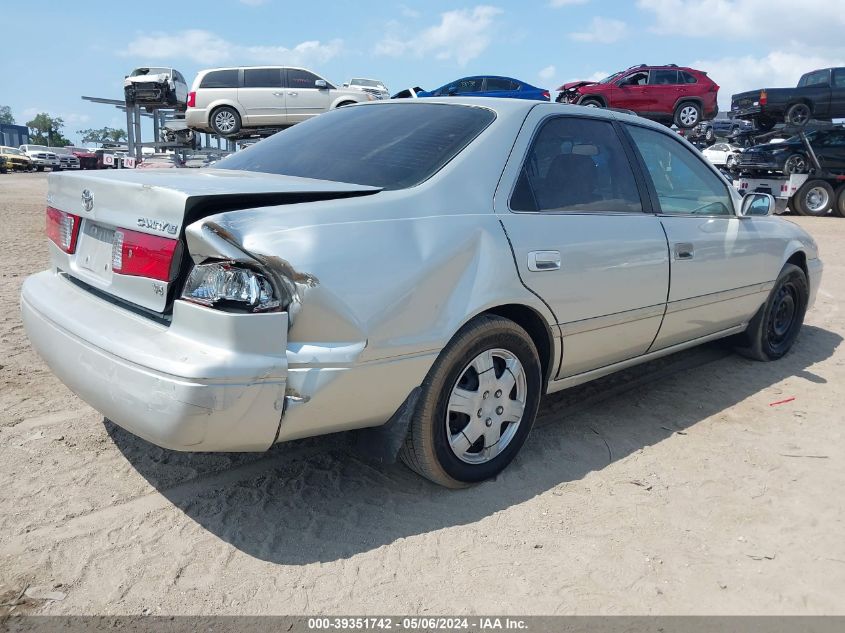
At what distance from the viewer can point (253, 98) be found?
53.4ft

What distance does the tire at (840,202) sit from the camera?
1627cm

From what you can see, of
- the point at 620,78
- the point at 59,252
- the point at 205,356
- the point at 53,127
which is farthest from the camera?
the point at 53,127

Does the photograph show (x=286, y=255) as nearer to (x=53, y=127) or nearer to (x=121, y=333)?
(x=121, y=333)

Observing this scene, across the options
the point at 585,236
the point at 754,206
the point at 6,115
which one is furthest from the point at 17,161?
the point at 6,115

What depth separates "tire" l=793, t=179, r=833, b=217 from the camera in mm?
16266

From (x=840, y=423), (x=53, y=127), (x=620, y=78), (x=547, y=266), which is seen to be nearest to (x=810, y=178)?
(x=620, y=78)

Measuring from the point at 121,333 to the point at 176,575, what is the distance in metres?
0.86

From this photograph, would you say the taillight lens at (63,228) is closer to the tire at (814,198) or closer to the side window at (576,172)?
the side window at (576,172)

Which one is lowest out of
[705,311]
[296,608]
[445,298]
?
[296,608]

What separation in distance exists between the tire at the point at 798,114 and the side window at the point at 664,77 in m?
2.87

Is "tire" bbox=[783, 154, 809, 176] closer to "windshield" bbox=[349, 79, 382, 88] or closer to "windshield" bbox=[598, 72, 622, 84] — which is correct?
"windshield" bbox=[598, 72, 622, 84]

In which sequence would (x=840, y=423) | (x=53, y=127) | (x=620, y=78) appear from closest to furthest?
1. (x=840, y=423)
2. (x=620, y=78)
3. (x=53, y=127)

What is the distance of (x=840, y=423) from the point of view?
3.98 m

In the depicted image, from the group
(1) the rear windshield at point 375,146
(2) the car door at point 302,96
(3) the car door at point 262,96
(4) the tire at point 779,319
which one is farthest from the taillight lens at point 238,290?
(3) the car door at point 262,96
